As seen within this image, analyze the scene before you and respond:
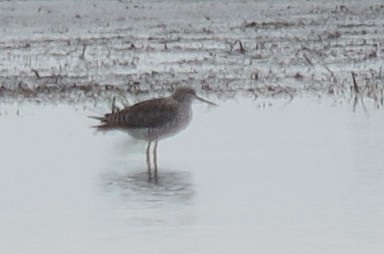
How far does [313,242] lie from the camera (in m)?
7.87

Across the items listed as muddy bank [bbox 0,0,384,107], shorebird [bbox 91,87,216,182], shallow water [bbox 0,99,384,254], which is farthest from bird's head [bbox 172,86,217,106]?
muddy bank [bbox 0,0,384,107]

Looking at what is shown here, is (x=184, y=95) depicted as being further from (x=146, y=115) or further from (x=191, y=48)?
(x=191, y=48)

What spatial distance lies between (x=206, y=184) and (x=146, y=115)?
157 centimetres

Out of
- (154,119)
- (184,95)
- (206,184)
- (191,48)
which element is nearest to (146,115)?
(154,119)

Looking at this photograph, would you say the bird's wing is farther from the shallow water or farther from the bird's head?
the shallow water

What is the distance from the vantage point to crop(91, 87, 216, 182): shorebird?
11102 millimetres

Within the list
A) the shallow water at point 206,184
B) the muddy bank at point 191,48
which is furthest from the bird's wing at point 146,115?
the muddy bank at point 191,48

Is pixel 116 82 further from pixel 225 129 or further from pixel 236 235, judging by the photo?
pixel 236 235

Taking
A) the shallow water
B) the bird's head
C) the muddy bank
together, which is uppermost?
the bird's head

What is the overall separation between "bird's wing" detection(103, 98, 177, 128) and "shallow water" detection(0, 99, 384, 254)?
0.22 meters

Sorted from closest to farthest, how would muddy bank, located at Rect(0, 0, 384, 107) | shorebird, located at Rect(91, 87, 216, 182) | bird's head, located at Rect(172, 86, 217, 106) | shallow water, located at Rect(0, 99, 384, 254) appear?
shallow water, located at Rect(0, 99, 384, 254) → shorebird, located at Rect(91, 87, 216, 182) → bird's head, located at Rect(172, 86, 217, 106) → muddy bank, located at Rect(0, 0, 384, 107)

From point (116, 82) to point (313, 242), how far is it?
8.18 meters

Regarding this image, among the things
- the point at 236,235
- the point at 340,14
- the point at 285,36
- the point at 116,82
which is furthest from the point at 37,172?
the point at 340,14

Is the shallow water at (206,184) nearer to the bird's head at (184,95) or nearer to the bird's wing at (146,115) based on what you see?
the bird's wing at (146,115)
